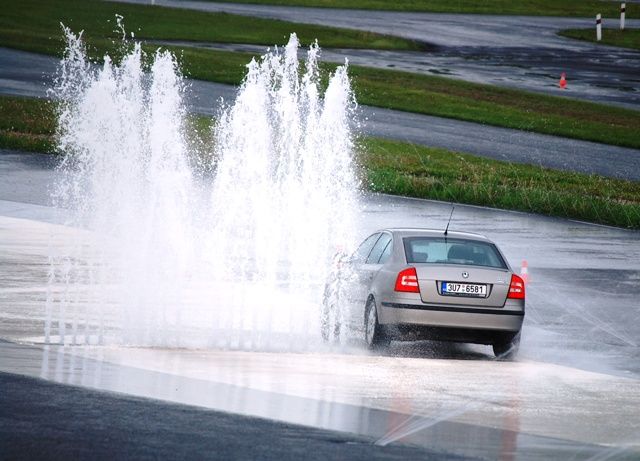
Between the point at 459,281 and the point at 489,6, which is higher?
the point at 489,6

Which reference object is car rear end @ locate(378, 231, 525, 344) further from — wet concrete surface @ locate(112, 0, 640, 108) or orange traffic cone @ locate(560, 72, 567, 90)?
orange traffic cone @ locate(560, 72, 567, 90)

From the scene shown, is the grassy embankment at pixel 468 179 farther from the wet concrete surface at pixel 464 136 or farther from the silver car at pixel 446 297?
the silver car at pixel 446 297

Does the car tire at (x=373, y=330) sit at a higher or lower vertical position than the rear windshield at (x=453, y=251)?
lower

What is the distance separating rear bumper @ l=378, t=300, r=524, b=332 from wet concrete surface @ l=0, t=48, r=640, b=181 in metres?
18.8

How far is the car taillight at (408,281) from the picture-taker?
15570 mm

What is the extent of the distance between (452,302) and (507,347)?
924 millimetres

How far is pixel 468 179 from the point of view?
3216cm

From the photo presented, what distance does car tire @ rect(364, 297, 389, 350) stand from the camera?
52.2 ft

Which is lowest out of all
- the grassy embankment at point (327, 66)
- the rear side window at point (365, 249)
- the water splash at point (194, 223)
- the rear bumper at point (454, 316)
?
the water splash at point (194, 223)

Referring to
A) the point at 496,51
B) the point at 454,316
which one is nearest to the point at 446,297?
the point at 454,316

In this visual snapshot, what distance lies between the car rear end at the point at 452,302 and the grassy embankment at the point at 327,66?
79.7ft

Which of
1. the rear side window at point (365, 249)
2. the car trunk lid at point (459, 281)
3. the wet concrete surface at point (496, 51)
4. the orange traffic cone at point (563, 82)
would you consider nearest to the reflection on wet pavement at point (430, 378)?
the car trunk lid at point (459, 281)

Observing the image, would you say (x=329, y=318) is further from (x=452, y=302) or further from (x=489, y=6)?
(x=489, y=6)

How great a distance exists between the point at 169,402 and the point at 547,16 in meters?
62.0
